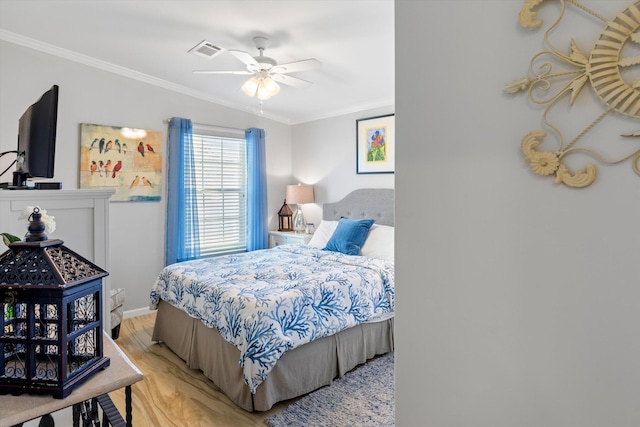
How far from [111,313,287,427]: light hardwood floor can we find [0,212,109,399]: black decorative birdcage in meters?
1.42

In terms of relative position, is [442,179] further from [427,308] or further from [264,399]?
[264,399]

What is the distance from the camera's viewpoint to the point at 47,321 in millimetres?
1000

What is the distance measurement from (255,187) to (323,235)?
4.11 ft

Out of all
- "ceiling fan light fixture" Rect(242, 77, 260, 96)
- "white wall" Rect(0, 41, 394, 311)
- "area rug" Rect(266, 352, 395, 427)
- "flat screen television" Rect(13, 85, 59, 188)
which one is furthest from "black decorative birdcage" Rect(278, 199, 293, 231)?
"flat screen television" Rect(13, 85, 59, 188)

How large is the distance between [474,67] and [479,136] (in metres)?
0.20

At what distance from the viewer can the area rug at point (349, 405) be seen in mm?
2211

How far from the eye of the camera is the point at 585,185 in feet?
2.93

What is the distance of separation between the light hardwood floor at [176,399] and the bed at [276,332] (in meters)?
0.07

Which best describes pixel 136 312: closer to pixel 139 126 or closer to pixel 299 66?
pixel 139 126

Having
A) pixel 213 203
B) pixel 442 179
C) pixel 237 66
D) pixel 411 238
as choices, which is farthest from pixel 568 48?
pixel 213 203

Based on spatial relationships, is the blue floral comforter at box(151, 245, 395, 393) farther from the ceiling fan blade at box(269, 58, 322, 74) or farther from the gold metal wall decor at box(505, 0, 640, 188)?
the gold metal wall decor at box(505, 0, 640, 188)

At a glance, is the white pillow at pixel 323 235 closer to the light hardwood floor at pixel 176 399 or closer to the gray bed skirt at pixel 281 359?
the gray bed skirt at pixel 281 359

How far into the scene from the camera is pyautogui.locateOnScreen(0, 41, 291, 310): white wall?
132 inches

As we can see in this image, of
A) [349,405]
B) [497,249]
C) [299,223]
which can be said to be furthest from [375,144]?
[497,249]
